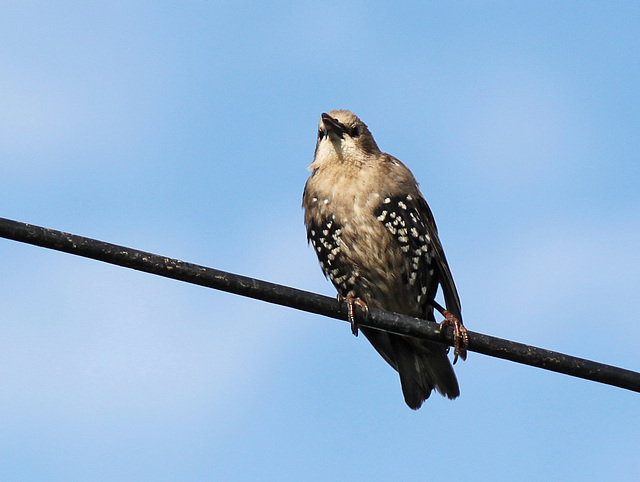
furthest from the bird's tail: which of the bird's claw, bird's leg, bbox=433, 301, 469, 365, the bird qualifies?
the bird's claw

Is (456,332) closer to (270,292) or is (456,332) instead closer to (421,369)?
(421,369)

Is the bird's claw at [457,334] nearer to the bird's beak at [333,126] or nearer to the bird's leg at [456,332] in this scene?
the bird's leg at [456,332]

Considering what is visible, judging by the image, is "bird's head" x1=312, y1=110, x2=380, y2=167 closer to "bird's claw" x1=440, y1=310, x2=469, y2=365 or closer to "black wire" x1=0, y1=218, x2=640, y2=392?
"bird's claw" x1=440, y1=310, x2=469, y2=365

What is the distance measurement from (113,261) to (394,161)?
326 cm

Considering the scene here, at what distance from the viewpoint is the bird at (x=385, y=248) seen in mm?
5922

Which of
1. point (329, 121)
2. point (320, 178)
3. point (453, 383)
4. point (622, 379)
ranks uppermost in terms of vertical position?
point (329, 121)

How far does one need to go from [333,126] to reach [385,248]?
3.18ft

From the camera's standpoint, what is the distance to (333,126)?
6371 mm

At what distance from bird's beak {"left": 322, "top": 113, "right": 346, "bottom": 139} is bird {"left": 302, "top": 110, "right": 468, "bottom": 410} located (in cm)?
8

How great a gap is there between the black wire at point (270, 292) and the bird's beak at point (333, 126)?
8.39ft

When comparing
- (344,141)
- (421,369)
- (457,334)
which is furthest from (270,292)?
(344,141)

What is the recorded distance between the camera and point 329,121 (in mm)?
6371

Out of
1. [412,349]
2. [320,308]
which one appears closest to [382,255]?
[412,349]

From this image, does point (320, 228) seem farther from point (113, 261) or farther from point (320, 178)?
point (113, 261)
